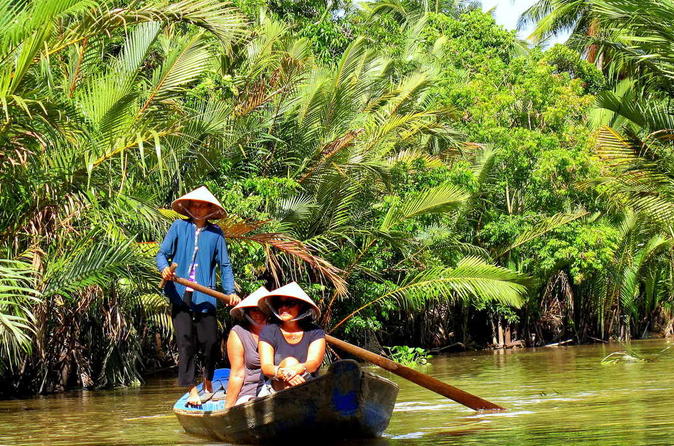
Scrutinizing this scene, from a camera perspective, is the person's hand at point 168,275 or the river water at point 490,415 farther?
the person's hand at point 168,275

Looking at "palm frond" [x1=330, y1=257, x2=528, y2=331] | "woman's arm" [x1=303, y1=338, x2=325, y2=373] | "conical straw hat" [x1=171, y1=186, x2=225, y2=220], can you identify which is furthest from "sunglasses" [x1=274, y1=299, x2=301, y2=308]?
"palm frond" [x1=330, y1=257, x2=528, y2=331]

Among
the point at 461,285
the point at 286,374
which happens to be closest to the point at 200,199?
the point at 286,374

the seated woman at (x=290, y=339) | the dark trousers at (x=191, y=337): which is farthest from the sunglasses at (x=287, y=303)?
the dark trousers at (x=191, y=337)

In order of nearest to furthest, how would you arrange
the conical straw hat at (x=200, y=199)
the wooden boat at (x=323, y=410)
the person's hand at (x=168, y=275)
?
the wooden boat at (x=323, y=410)
the person's hand at (x=168, y=275)
the conical straw hat at (x=200, y=199)

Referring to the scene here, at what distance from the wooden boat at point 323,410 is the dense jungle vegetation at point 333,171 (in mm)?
2085

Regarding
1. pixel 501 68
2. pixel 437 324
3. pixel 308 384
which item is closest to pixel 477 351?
pixel 437 324

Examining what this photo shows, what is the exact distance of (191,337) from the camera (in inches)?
A: 349

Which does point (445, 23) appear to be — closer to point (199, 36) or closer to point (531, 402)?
point (199, 36)

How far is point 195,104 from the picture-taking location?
1639 centimetres

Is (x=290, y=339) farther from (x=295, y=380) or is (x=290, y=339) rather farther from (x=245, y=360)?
(x=245, y=360)

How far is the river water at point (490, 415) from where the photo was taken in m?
7.49

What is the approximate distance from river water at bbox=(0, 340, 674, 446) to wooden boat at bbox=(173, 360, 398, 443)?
0.62 ft

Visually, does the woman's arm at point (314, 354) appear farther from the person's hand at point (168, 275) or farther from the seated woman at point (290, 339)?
the person's hand at point (168, 275)

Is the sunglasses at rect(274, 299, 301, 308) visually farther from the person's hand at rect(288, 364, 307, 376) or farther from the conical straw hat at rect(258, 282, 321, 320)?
the person's hand at rect(288, 364, 307, 376)
